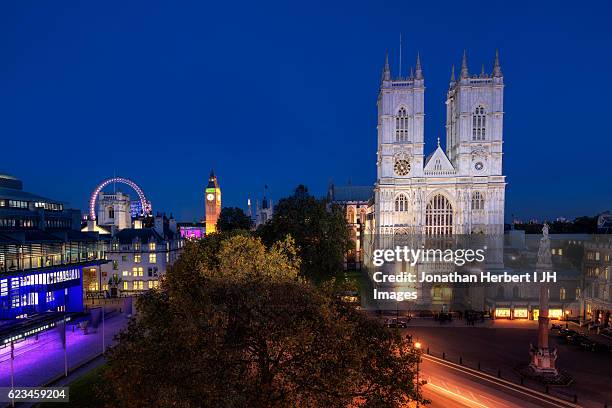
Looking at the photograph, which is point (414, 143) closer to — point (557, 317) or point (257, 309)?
point (557, 317)

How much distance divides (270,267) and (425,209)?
53.3 metres

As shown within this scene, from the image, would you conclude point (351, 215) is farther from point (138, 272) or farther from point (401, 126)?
point (138, 272)

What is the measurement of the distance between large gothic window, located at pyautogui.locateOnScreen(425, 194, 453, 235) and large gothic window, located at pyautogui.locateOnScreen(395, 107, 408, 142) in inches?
541

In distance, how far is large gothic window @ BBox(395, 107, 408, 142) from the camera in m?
75.9

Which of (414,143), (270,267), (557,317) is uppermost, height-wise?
(414,143)

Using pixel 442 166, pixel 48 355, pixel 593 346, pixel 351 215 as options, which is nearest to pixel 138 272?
pixel 48 355

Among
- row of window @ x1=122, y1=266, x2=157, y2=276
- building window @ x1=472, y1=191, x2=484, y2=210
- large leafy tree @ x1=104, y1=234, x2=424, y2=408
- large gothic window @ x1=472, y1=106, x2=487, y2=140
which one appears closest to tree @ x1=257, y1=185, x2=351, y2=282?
row of window @ x1=122, y1=266, x2=157, y2=276

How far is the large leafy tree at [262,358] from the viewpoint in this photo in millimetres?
15258

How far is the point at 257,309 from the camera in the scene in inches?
674

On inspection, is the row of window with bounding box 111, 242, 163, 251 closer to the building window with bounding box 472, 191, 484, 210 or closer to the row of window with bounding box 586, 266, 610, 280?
the building window with bounding box 472, 191, 484, 210

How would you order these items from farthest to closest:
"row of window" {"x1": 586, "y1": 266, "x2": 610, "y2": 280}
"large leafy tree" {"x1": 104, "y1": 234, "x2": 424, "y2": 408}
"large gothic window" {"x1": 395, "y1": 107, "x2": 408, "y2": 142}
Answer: "large gothic window" {"x1": 395, "y1": 107, "x2": 408, "y2": 142}
"row of window" {"x1": 586, "y1": 266, "x2": 610, "y2": 280}
"large leafy tree" {"x1": 104, "y1": 234, "x2": 424, "y2": 408}

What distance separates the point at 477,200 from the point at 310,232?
35.5 metres

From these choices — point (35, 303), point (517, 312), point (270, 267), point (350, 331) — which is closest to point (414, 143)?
point (517, 312)

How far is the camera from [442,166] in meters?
74.6
